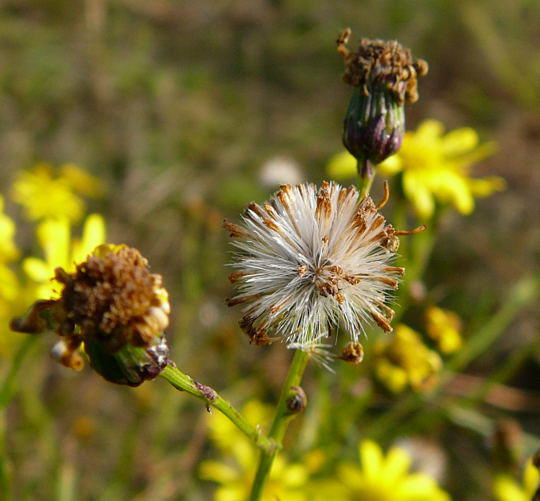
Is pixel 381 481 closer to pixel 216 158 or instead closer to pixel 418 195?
pixel 418 195

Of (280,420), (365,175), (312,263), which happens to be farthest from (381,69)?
(280,420)

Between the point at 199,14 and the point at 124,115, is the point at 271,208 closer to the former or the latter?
the point at 124,115

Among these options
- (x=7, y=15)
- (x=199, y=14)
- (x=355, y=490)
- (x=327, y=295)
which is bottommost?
(x=355, y=490)

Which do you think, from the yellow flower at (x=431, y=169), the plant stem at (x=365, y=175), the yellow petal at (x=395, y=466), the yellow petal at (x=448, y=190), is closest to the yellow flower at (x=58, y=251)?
the yellow flower at (x=431, y=169)

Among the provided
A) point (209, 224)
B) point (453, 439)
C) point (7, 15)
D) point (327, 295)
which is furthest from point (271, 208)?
point (7, 15)

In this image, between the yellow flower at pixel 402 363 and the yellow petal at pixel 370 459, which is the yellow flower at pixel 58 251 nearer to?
the yellow flower at pixel 402 363

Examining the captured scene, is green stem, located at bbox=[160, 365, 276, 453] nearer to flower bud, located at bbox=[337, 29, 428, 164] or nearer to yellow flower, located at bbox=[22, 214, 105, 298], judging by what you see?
flower bud, located at bbox=[337, 29, 428, 164]
